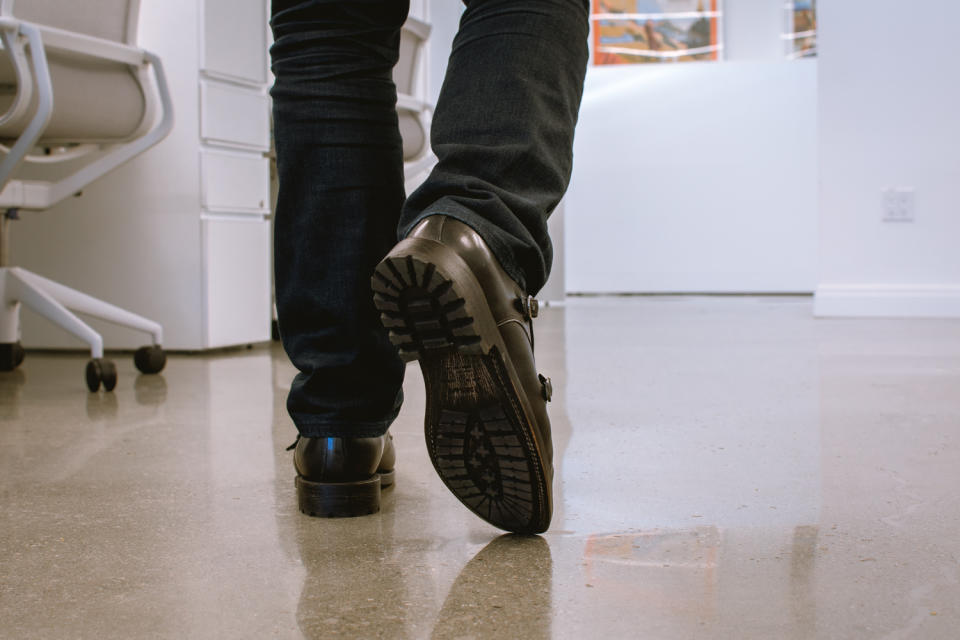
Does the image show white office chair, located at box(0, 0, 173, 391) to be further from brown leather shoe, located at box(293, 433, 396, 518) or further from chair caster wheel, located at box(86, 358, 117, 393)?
brown leather shoe, located at box(293, 433, 396, 518)

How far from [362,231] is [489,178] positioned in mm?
161

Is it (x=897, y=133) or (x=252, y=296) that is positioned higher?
(x=897, y=133)

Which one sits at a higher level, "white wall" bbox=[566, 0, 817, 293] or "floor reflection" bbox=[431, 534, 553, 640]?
"white wall" bbox=[566, 0, 817, 293]

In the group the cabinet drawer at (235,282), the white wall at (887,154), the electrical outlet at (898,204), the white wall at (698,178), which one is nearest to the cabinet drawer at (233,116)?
the cabinet drawer at (235,282)

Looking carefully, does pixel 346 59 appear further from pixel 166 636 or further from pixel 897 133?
pixel 897 133

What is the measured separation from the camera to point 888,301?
3631 mm

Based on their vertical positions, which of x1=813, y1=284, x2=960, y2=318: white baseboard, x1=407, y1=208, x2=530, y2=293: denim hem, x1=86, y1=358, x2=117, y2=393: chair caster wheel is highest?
x1=407, y1=208, x2=530, y2=293: denim hem

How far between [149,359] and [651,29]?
4.82 meters

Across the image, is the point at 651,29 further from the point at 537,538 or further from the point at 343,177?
the point at 537,538

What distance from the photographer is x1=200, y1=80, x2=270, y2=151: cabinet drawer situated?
7.91ft

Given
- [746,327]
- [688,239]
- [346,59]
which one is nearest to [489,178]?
[346,59]

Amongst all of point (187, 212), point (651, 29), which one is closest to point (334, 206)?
point (187, 212)

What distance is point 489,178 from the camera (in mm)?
648

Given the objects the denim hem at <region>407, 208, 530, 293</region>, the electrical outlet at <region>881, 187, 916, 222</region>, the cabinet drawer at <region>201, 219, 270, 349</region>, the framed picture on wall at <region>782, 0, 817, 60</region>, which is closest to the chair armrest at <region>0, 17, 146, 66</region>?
→ the cabinet drawer at <region>201, 219, 270, 349</region>
